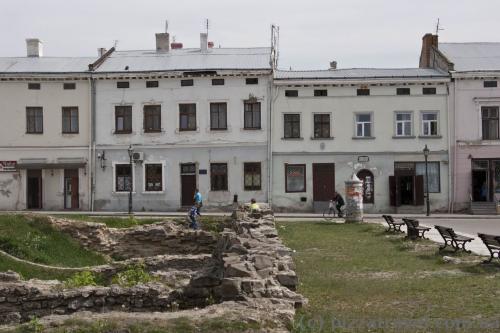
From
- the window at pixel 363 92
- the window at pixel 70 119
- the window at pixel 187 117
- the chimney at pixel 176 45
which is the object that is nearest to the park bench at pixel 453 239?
the window at pixel 363 92

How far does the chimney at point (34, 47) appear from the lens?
151ft

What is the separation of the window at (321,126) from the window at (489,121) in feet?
30.9

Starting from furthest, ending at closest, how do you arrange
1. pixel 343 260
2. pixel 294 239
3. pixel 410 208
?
pixel 410 208 < pixel 294 239 < pixel 343 260

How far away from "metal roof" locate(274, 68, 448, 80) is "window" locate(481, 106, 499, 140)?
11.0ft

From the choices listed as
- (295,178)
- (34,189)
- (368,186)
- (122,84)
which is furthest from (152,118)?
(368,186)

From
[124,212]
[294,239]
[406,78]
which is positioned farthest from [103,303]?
[406,78]

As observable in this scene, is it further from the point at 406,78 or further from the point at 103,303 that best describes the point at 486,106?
the point at 103,303

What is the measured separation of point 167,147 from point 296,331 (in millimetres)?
33894

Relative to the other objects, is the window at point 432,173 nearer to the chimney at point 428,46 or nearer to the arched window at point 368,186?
the arched window at point 368,186

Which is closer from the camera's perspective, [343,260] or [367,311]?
[367,311]

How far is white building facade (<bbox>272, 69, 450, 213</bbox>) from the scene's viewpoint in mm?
40531

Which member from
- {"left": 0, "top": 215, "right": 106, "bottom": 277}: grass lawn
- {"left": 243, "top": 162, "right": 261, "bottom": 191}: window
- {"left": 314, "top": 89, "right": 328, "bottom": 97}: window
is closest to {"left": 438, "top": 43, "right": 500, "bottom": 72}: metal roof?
{"left": 314, "top": 89, "right": 328, "bottom": 97}: window

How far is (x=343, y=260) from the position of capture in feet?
56.5

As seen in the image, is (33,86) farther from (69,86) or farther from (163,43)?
(163,43)
